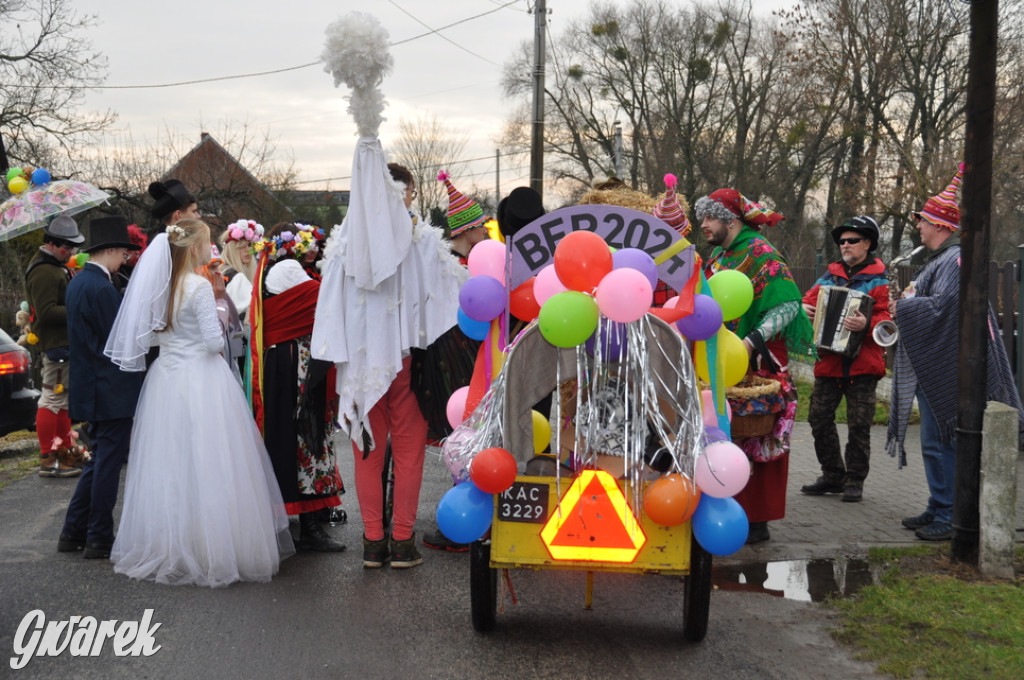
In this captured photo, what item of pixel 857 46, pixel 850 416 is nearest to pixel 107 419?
pixel 850 416

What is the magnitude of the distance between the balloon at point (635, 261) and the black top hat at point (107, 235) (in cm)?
339

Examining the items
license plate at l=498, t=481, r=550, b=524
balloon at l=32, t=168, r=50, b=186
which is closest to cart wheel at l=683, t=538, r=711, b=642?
license plate at l=498, t=481, r=550, b=524

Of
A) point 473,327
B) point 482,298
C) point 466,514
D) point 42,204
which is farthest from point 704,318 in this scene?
point 42,204

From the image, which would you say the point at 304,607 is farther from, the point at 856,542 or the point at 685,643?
the point at 856,542

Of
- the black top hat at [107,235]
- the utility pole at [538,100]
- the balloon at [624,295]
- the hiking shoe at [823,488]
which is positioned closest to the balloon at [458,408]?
the balloon at [624,295]

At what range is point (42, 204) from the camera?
6488 millimetres

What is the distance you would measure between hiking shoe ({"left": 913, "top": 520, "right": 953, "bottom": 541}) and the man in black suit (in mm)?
4979

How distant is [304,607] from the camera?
15.5 feet

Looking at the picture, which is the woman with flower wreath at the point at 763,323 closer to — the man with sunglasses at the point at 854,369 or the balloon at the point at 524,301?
the man with sunglasses at the point at 854,369

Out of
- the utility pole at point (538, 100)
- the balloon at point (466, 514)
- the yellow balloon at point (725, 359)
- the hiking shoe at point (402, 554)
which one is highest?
the utility pole at point (538, 100)

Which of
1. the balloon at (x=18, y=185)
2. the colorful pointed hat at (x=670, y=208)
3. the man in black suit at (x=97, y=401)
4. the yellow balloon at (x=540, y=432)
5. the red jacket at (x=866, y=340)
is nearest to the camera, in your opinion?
the yellow balloon at (x=540, y=432)

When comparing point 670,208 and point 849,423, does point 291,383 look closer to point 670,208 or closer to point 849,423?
point 670,208

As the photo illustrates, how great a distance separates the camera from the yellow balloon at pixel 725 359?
169 inches

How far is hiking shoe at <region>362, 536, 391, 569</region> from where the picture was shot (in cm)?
533
